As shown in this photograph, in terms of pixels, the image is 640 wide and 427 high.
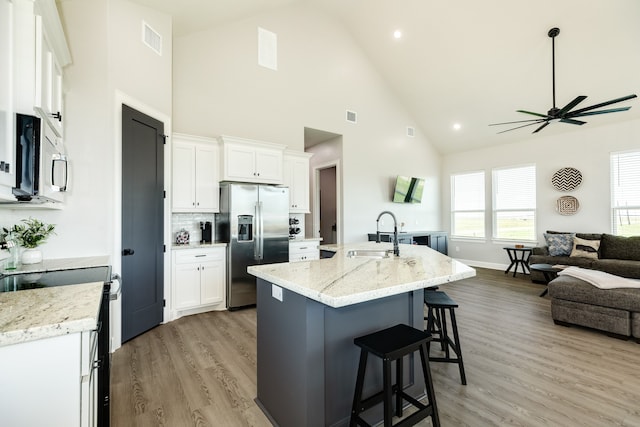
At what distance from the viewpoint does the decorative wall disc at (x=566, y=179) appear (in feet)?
19.1

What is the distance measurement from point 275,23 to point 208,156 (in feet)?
9.06

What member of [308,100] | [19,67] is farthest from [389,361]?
[308,100]

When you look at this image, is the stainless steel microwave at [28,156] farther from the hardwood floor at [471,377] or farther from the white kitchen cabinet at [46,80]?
the hardwood floor at [471,377]

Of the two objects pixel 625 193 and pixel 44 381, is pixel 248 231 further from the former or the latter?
pixel 625 193

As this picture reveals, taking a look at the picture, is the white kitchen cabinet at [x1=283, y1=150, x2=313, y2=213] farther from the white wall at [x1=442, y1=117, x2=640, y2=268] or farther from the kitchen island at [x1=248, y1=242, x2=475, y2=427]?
the white wall at [x1=442, y1=117, x2=640, y2=268]

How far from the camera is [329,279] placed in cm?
163

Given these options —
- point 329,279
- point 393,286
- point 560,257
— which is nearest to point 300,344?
point 329,279

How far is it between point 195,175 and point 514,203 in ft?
22.1

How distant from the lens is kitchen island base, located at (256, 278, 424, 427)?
1.59 m

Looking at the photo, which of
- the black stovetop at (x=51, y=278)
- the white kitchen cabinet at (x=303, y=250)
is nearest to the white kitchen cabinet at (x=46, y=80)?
the black stovetop at (x=51, y=278)

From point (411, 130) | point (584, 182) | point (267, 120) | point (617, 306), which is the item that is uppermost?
point (411, 130)

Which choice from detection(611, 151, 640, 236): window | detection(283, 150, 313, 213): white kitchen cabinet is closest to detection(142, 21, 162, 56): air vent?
detection(283, 150, 313, 213): white kitchen cabinet

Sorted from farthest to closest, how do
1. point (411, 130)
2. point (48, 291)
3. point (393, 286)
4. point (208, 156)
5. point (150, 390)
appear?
point (411, 130)
point (208, 156)
point (150, 390)
point (393, 286)
point (48, 291)

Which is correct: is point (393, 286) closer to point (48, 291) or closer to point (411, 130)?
point (48, 291)
